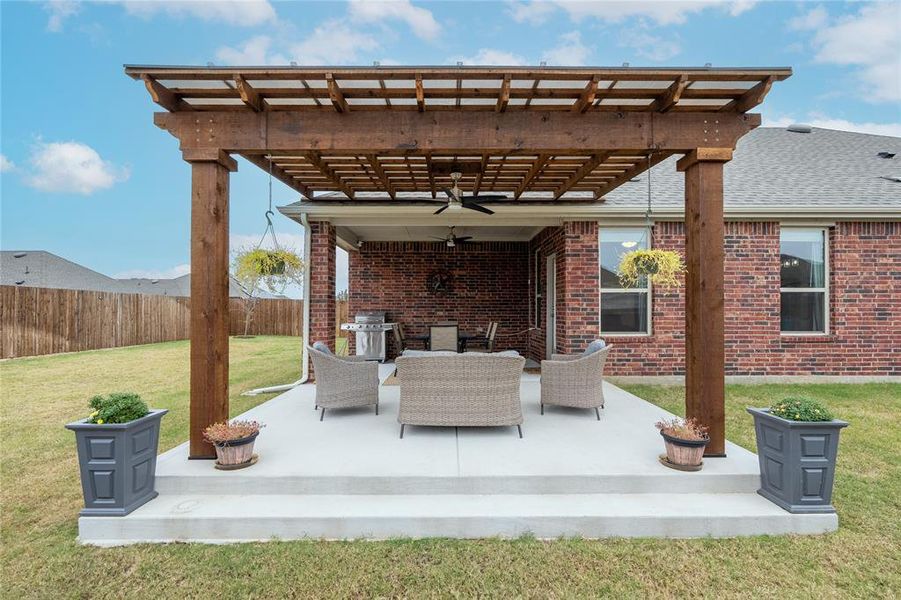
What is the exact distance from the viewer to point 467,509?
9.70 feet

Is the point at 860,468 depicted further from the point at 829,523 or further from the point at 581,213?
the point at 581,213

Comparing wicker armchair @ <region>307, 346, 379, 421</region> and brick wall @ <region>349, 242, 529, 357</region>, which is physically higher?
brick wall @ <region>349, 242, 529, 357</region>

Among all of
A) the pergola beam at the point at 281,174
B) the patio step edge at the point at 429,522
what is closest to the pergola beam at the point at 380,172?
the pergola beam at the point at 281,174

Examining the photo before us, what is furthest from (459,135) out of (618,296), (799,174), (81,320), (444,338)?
(81,320)

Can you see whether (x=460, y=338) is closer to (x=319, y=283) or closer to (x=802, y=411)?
(x=319, y=283)

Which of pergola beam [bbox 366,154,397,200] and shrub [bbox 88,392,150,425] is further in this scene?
pergola beam [bbox 366,154,397,200]

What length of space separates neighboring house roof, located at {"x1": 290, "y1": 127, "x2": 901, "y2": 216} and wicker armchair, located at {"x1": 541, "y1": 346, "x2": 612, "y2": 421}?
307 cm

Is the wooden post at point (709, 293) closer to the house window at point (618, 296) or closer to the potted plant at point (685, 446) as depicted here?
the potted plant at point (685, 446)

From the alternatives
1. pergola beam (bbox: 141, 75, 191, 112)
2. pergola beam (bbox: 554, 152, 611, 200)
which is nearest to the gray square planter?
pergola beam (bbox: 141, 75, 191, 112)

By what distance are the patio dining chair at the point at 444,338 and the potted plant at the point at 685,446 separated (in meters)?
5.21

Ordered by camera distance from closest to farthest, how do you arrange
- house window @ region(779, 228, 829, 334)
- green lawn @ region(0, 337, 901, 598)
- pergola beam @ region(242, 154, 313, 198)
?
green lawn @ region(0, 337, 901, 598) → pergola beam @ region(242, 154, 313, 198) → house window @ region(779, 228, 829, 334)

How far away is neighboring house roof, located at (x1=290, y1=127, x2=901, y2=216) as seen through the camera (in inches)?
283

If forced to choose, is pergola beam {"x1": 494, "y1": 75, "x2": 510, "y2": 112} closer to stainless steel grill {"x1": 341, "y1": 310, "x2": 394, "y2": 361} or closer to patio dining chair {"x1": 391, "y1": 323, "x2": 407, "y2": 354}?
patio dining chair {"x1": 391, "y1": 323, "x2": 407, "y2": 354}

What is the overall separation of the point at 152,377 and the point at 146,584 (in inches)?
293
